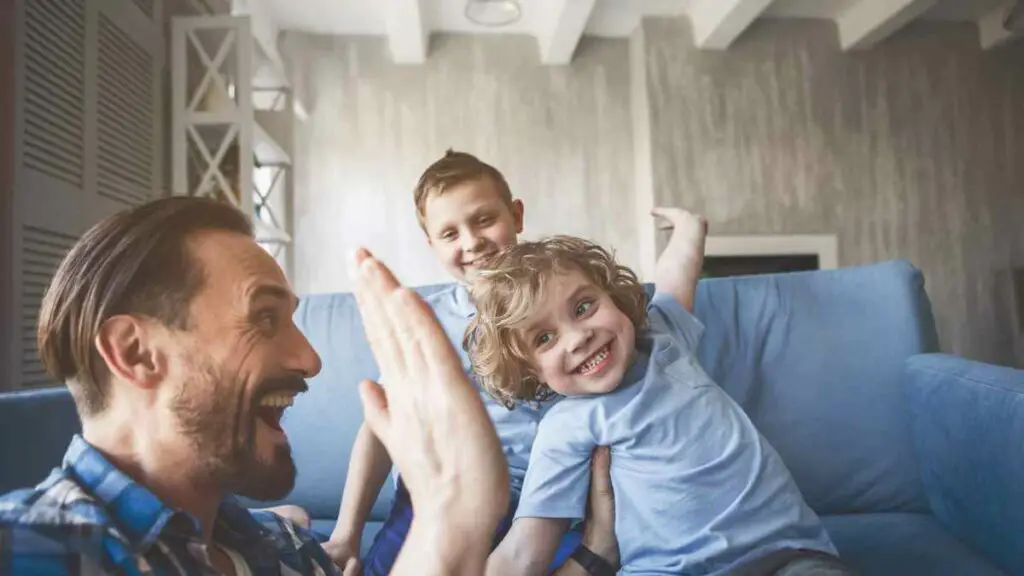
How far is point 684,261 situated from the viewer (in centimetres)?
115

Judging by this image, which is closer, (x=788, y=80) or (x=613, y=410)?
(x=613, y=410)

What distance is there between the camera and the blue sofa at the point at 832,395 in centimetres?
113

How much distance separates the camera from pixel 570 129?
3820 mm

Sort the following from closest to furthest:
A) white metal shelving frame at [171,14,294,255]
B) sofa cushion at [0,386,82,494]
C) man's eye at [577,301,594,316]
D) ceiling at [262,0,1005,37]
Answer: sofa cushion at [0,386,82,494] → man's eye at [577,301,594,316] → white metal shelving frame at [171,14,294,255] → ceiling at [262,0,1005,37]

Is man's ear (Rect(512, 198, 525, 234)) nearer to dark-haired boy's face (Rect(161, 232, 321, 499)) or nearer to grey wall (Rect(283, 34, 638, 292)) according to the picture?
dark-haired boy's face (Rect(161, 232, 321, 499))

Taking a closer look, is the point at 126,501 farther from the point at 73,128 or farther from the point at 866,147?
the point at 866,147

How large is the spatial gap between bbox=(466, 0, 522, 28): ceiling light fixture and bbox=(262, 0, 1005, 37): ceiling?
41mm

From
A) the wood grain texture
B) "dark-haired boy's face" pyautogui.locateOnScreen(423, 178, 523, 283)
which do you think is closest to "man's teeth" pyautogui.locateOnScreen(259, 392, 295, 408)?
"dark-haired boy's face" pyautogui.locateOnScreen(423, 178, 523, 283)

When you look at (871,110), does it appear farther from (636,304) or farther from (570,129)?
(636,304)

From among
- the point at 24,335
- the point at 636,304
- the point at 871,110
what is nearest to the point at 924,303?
the point at 636,304

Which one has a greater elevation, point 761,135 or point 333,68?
point 333,68

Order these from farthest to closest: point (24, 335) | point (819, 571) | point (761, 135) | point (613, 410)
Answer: point (761, 135), point (24, 335), point (613, 410), point (819, 571)

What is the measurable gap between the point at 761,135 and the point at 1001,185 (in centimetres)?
145

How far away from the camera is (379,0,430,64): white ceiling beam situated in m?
3.17
